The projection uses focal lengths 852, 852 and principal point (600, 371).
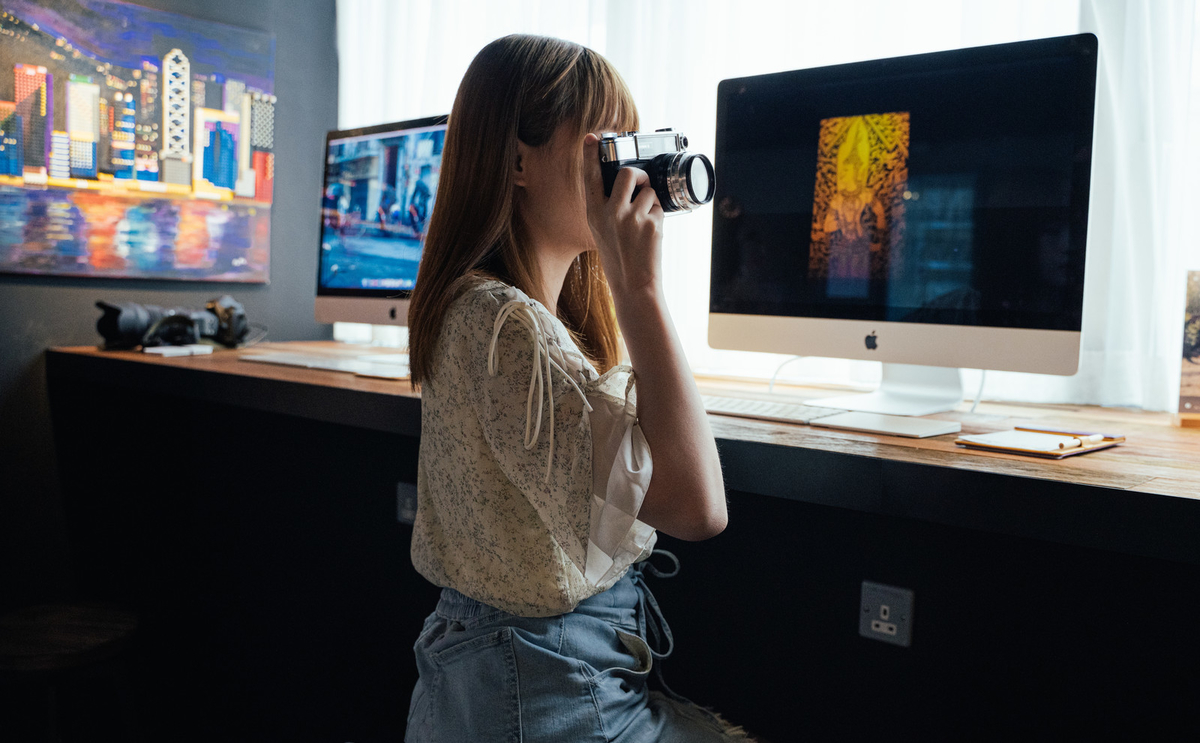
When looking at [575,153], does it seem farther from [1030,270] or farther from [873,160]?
[1030,270]

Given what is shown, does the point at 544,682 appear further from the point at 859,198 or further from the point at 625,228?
the point at 859,198

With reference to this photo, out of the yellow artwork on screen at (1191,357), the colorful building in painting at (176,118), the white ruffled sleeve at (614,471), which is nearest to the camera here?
the white ruffled sleeve at (614,471)

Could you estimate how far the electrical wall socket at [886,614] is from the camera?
3.31 feet

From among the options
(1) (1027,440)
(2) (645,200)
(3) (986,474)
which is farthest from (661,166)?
(1) (1027,440)

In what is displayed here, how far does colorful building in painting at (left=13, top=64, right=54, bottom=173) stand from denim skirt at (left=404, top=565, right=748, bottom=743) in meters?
1.80

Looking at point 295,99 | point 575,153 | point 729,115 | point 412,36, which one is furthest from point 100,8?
point 575,153

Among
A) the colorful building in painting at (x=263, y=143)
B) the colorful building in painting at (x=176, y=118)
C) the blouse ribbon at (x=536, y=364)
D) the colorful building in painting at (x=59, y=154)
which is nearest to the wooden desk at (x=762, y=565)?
the blouse ribbon at (x=536, y=364)

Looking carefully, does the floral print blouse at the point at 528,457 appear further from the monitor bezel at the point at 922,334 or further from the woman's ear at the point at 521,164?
the monitor bezel at the point at 922,334

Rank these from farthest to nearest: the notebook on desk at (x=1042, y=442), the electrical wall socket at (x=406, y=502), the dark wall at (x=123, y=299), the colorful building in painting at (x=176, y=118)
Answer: the colorful building in painting at (x=176, y=118), the dark wall at (x=123, y=299), the electrical wall socket at (x=406, y=502), the notebook on desk at (x=1042, y=442)

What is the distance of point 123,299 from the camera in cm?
225

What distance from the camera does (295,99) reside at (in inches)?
103

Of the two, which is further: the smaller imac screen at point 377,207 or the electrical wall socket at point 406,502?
the smaller imac screen at point 377,207

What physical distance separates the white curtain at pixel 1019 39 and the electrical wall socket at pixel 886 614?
2.36 feet

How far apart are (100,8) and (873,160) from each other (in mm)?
1979
